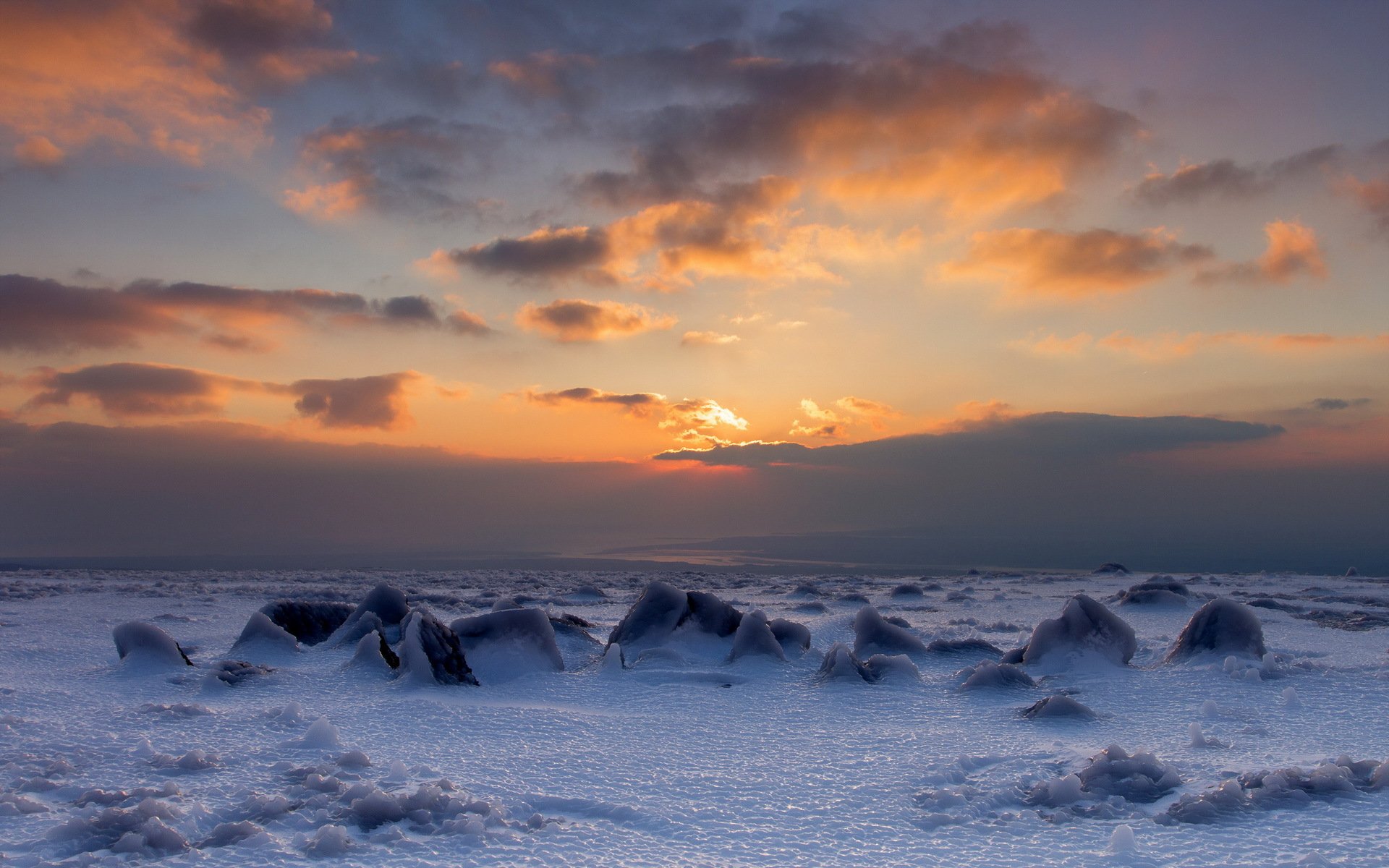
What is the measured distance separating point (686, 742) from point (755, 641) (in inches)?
78.9

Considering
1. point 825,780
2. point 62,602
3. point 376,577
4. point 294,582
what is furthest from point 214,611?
point 825,780

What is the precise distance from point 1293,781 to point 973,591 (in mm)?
10094

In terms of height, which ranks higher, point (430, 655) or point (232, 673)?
point (430, 655)

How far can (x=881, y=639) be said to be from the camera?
20.2ft

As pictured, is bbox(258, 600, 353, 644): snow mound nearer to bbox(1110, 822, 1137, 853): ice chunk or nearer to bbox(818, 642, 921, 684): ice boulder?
bbox(818, 642, 921, 684): ice boulder

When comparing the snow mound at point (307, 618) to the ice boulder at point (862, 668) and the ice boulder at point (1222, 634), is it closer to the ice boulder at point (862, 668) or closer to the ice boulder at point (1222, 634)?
the ice boulder at point (862, 668)

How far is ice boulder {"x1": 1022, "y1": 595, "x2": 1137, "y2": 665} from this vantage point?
5578 millimetres

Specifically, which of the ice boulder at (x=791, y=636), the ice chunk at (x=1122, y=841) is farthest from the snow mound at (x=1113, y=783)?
the ice boulder at (x=791, y=636)

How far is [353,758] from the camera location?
330 centimetres

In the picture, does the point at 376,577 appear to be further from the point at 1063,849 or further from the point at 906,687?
the point at 1063,849

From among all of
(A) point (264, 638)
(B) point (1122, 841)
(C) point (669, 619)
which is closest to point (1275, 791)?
(B) point (1122, 841)

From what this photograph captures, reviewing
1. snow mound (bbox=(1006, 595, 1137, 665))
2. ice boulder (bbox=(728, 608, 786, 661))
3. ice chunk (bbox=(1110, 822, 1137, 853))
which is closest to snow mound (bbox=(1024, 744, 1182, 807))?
ice chunk (bbox=(1110, 822, 1137, 853))

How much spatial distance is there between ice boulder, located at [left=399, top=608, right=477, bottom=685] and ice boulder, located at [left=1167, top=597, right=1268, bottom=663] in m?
4.75

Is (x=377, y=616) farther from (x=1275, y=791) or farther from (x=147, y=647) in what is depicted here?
(x=1275, y=791)
